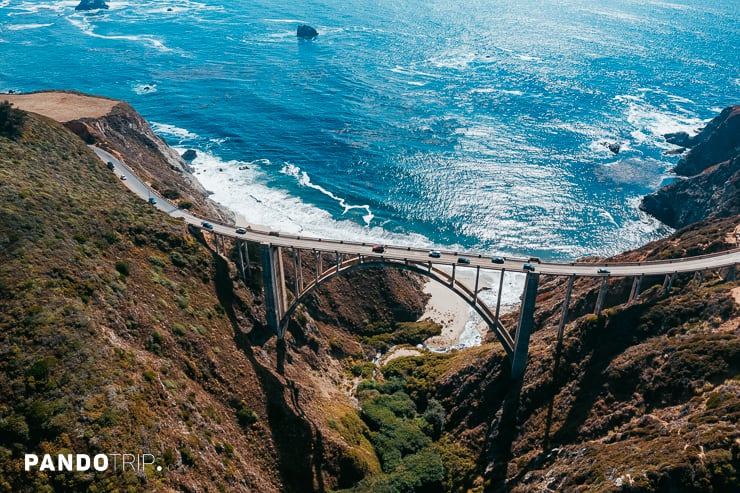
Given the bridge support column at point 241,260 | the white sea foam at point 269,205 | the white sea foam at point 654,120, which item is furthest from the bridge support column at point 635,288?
the white sea foam at point 654,120

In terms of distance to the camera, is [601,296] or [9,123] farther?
[9,123]

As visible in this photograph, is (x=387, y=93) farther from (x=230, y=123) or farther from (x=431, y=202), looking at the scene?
(x=431, y=202)

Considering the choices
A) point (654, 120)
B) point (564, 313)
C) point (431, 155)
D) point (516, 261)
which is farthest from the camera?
point (654, 120)

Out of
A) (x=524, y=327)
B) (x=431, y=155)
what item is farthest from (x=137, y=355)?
(x=431, y=155)

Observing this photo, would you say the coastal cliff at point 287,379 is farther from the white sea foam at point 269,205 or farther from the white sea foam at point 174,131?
the white sea foam at point 174,131

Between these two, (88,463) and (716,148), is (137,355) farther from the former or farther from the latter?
(716,148)

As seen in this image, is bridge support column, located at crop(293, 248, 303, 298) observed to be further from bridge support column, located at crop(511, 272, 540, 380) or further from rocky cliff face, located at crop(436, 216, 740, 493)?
bridge support column, located at crop(511, 272, 540, 380)
